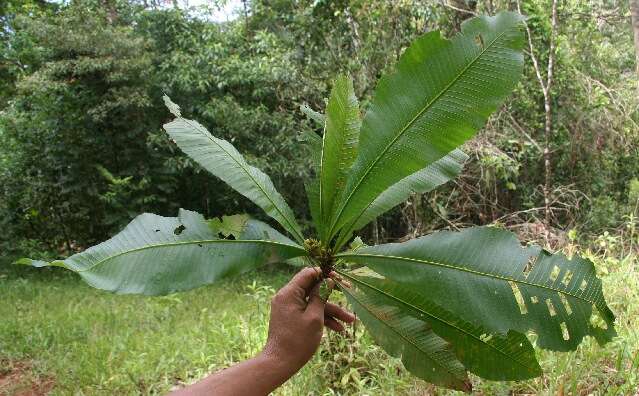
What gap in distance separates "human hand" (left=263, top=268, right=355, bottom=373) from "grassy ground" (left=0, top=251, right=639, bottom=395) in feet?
4.85

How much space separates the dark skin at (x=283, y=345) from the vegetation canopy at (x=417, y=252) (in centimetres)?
7

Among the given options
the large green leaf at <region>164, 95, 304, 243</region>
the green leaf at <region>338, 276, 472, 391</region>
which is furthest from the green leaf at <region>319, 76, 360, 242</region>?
the green leaf at <region>338, 276, 472, 391</region>

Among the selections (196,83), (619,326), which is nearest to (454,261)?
(619,326)

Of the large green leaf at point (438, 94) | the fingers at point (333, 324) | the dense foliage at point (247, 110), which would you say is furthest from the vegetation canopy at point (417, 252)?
the dense foliage at point (247, 110)

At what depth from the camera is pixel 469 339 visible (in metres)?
1.19

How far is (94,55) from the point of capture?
295 inches

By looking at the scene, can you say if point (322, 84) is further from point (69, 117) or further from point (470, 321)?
point (470, 321)

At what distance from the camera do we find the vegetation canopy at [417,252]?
1.08 metres

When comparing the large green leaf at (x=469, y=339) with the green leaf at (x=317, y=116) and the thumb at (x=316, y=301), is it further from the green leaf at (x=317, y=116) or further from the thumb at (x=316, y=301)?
the green leaf at (x=317, y=116)

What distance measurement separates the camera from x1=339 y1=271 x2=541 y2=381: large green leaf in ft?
3.86

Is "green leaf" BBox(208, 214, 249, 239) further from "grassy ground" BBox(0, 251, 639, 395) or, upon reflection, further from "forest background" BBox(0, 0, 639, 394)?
"forest background" BBox(0, 0, 639, 394)

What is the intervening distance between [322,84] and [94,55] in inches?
132

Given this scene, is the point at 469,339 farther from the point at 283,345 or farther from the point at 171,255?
the point at 171,255

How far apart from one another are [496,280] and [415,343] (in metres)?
0.24
